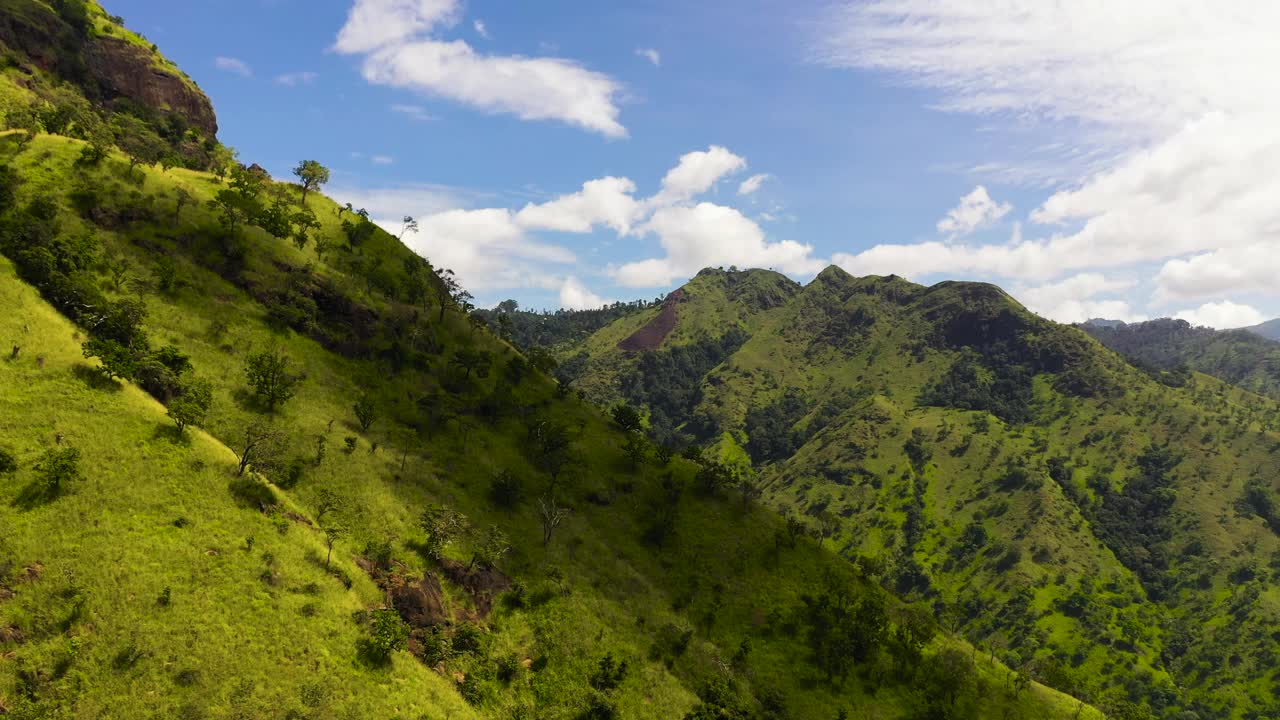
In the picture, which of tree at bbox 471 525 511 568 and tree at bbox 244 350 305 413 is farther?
tree at bbox 244 350 305 413

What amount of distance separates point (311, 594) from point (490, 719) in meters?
24.9

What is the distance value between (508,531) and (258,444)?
39866mm

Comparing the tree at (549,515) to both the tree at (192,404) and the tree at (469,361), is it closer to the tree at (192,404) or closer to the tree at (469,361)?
the tree at (469,361)

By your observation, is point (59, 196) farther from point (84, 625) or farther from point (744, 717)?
point (744, 717)

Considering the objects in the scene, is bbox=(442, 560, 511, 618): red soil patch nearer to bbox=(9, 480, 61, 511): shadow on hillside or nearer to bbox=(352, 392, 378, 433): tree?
bbox=(352, 392, 378, 433): tree

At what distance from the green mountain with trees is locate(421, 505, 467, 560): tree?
0.55 metres

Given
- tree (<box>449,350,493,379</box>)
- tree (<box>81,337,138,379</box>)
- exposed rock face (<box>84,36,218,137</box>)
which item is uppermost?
exposed rock face (<box>84,36,218,137</box>)

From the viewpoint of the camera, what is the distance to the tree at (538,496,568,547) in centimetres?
10256

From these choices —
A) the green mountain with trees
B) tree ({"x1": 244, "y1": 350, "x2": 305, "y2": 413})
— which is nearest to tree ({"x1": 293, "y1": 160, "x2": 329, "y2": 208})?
the green mountain with trees

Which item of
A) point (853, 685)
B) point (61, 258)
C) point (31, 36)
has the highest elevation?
point (31, 36)

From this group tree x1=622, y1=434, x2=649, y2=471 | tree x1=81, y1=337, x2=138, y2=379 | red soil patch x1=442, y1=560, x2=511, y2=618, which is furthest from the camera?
tree x1=622, y1=434, x2=649, y2=471

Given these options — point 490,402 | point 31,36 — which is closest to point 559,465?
point 490,402

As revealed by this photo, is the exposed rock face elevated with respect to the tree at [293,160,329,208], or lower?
elevated

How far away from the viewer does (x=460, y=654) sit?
73750mm
